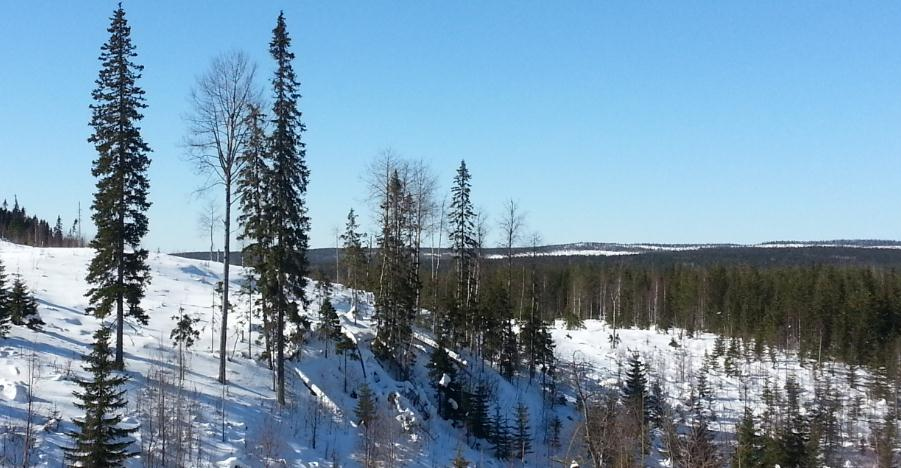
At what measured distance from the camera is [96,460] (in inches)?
546

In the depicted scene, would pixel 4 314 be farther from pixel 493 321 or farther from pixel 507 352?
pixel 507 352

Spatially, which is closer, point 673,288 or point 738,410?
point 738,410

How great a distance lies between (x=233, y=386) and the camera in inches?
1056

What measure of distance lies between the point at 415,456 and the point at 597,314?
83.9m

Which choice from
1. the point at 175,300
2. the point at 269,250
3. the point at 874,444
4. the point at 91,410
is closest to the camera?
the point at 91,410

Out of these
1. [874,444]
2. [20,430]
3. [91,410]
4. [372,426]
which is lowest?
[874,444]

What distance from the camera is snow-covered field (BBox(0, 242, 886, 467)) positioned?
21.0 meters

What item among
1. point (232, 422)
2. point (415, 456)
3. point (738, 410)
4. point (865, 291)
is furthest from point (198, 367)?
point (865, 291)

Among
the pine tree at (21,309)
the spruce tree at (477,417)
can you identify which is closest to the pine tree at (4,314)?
the pine tree at (21,309)

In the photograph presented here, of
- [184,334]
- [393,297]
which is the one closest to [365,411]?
[184,334]

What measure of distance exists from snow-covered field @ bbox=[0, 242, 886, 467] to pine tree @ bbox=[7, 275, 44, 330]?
1.45 ft

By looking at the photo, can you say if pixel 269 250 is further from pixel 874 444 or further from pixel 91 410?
pixel 874 444

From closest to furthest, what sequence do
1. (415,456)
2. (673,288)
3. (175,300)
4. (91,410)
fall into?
(91,410) < (415,456) < (175,300) < (673,288)

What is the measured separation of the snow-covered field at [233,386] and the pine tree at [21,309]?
17.3 inches
